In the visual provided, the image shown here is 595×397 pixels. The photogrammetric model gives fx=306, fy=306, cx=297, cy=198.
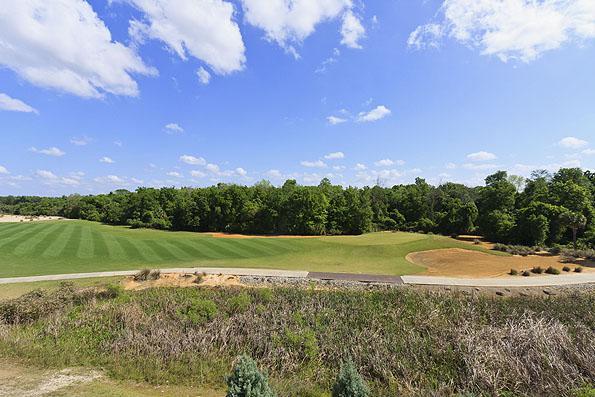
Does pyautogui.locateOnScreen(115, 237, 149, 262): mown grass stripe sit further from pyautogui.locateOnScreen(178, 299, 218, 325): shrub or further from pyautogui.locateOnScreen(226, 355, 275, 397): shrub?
pyautogui.locateOnScreen(226, 355, 275, 397): shrub

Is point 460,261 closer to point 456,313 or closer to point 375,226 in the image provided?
point 456,313

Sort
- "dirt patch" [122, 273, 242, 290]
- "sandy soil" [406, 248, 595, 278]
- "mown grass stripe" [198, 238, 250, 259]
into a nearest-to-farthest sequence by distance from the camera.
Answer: "dirt patch" [122, 273, 242, 290]
"sandy soil" [406, 248, 595, 278]
"mown grass stripe" [198, 238, 250, 259]

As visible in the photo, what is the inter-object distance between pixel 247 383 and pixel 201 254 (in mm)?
22088

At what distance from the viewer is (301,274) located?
19.9 m

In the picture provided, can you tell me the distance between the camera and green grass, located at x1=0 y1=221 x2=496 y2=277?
21.9m

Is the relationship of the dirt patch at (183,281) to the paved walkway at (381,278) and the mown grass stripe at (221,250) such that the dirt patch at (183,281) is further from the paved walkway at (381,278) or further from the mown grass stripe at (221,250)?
the mown grass stripe at (221,250)

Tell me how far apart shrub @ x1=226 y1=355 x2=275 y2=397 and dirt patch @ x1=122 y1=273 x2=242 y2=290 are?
12336mm

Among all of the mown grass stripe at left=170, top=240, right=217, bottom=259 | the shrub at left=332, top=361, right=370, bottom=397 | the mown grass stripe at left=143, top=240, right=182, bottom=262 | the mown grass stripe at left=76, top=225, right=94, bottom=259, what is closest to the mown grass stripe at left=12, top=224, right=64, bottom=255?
the mown grass stripe at left=76, top=225, right=94, bottom=259

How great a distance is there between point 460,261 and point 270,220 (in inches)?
1098

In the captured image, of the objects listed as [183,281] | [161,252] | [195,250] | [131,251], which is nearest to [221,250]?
[195,250]

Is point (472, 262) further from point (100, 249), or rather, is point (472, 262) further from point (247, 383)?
point (100, 249)

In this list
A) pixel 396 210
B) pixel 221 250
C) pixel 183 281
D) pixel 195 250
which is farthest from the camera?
pixel 396 210

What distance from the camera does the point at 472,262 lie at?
82.5ft

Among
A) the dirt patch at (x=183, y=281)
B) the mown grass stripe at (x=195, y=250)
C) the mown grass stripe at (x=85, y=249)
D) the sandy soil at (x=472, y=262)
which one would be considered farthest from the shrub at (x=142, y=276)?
the sandy soil at (x=472, y=262)
